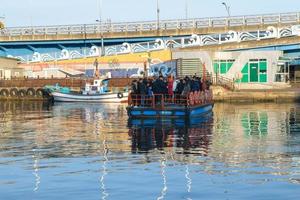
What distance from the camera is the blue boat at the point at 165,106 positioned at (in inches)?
1556

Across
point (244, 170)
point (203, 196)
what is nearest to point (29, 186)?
point (203, 196)

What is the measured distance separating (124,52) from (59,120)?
39.0m

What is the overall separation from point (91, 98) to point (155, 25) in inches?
786

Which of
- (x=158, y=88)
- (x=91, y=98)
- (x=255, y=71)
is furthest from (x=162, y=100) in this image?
(x=255, y=71)

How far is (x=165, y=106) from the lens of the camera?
40.5m

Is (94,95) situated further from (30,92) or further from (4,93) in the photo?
(4,93)

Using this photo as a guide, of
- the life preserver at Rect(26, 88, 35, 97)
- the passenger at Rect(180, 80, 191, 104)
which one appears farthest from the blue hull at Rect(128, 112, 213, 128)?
the life preserver at Rect(26, 88, 35, 97)

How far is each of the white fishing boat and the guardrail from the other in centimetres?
1565

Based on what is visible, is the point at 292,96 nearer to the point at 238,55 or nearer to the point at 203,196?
the point at 238,55

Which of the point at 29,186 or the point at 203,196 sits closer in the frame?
the point at 203,196

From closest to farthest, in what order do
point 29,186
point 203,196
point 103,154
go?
point 203,196, point 29,186, point 103,154

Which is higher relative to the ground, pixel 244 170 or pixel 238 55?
pixel 238 55

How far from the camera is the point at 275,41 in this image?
76.9 m

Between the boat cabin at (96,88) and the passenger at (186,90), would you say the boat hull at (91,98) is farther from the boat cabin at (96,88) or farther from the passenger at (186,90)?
the passenger at (186,90)
